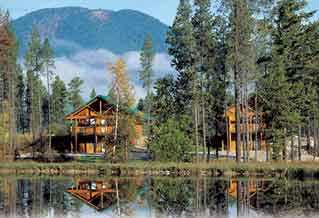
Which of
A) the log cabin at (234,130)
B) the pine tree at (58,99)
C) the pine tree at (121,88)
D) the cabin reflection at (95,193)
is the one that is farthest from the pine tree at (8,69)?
the pine tree at (58,99)

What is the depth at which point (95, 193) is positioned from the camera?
33.1 m

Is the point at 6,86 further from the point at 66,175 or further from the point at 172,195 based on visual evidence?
the point at 172,195

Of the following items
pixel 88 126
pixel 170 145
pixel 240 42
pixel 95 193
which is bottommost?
pixel 95 193

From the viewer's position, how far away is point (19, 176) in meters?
43.7

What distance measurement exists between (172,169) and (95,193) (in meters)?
11.4

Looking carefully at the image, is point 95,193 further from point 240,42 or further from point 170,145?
point 240,42

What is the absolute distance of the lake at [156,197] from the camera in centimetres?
2488

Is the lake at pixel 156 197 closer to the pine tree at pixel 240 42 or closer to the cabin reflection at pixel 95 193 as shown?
the cabin reflection at pixel 95 193

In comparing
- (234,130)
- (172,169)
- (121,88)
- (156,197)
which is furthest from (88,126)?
(156,197)

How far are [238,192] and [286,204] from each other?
564cm

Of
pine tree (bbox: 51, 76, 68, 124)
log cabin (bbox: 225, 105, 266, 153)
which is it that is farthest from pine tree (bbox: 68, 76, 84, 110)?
log cabin (bbox: 225, 105, 266, 153)

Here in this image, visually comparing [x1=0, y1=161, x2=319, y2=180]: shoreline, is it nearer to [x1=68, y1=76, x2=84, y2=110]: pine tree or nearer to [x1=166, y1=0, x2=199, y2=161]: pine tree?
[x1=166, y1=0, x2=199, y2=161]: pine tree

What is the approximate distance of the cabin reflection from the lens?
94.6 feet

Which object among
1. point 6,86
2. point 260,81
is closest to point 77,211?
point 260,81
